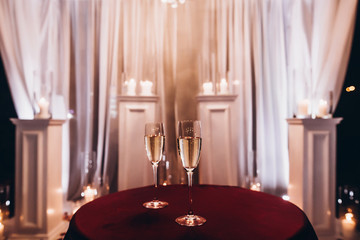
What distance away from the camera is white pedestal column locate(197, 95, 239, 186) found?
9.33ft

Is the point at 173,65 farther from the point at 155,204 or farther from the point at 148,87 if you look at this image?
the point at 155,204

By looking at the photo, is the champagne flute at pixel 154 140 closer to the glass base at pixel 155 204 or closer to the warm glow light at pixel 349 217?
the glass base at pixel 155 204

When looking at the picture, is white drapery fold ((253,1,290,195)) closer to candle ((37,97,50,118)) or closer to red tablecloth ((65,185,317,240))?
candle ((37,97,50,118))

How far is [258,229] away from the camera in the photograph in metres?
0.63

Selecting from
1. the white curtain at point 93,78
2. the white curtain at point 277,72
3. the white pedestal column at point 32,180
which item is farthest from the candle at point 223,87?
the white pedestal column at point 32,180

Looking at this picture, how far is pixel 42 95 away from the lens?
252 centimetres

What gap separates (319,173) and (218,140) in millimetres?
967

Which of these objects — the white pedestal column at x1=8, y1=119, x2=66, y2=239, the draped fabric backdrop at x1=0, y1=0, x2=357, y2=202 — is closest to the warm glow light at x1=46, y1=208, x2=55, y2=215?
the white pedestal column at x1=8, y1=119, x2=66, y2=239

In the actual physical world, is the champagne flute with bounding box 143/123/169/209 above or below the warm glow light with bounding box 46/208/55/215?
above

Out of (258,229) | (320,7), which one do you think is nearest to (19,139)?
(258,229)

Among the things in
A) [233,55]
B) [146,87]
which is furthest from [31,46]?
[233,55]

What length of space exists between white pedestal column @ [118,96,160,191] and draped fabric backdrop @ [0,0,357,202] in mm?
359

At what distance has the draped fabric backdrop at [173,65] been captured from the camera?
322cm

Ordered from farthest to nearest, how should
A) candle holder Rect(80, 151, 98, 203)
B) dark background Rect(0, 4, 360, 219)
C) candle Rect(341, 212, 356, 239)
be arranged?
candle holder Rect(80, 151, 98, 203), dark background Rect(0, 4, 360, 219), candle Rect(341, 212, 356, 239)
